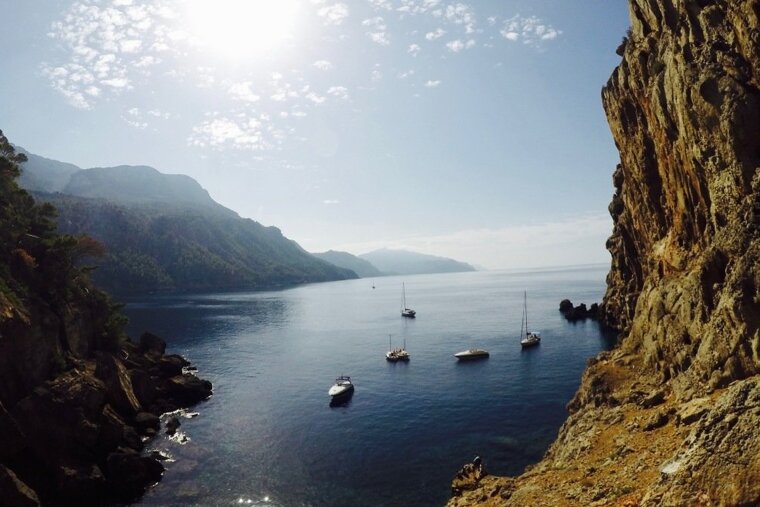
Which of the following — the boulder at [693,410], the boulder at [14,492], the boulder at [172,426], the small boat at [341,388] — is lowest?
the boulder at [172,426]

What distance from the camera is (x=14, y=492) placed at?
36.3 meters

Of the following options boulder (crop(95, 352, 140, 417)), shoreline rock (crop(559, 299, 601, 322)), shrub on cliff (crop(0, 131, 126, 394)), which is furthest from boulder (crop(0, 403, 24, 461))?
shoreline rock (crop(559, 299, 601, 322))

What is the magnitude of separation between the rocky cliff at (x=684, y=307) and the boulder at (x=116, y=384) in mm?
47973

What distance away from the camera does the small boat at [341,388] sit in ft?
227

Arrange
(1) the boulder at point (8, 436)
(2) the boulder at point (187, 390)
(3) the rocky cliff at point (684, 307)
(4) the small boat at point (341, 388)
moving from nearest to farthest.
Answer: (3) the rocky cliff at point (684, 307) → (1) the boulder at point (8, 436) → (4) the small boat at point (341, 388) → (2) the boulder at point (187, 390)

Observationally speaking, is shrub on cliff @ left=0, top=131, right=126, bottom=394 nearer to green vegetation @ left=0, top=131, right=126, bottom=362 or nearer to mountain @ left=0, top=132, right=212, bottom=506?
green vegetation @ left=0, top=131, right=126, bottom=362

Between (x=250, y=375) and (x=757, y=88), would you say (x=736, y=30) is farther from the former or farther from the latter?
(x=250, y=375)

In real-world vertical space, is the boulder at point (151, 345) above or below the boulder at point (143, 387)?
above

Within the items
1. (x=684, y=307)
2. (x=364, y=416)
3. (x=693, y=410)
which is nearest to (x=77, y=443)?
(x=364, y=416)

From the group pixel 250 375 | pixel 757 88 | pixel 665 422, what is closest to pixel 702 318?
pixel 665 422

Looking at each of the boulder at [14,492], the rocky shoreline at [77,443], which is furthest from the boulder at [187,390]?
the boulder at [14,492]

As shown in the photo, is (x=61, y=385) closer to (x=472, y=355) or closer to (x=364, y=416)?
(x=364, y=416)

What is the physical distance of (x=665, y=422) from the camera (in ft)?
88.2

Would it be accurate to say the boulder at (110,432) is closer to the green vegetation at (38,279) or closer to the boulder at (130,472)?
the boulder at (130,472)
